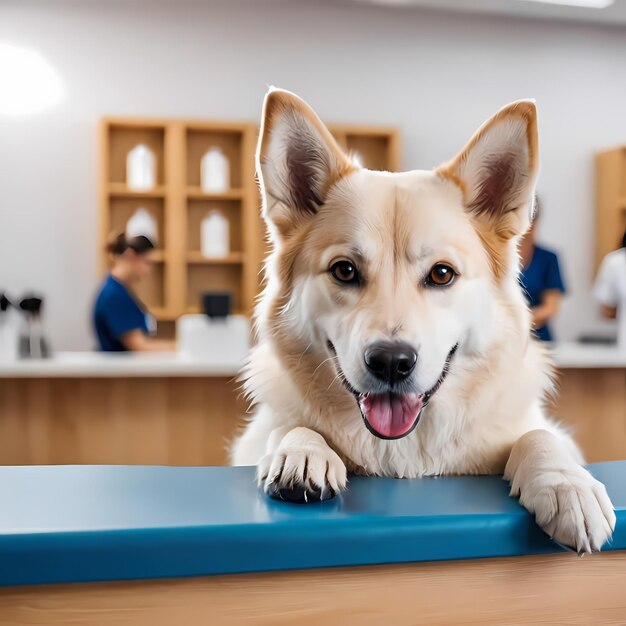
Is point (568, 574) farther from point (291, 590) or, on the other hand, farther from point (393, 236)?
point (393, 236)

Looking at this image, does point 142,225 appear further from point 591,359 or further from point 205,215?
point 591,359

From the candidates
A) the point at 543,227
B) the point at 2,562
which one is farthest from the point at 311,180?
the point at 543,227

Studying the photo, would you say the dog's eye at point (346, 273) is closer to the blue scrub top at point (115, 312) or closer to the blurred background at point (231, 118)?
the blue scrub top at point (115, 312)

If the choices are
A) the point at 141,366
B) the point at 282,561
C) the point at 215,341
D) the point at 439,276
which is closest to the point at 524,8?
the point at 215,341

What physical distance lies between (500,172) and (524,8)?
505 centimetres

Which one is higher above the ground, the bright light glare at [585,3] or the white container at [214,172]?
the bright light glare at [585,3]

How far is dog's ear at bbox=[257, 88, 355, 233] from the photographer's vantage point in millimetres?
1114

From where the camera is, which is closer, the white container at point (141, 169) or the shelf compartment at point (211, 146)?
the white container at point (141, 169)

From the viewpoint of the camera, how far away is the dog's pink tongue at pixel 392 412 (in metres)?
0.99

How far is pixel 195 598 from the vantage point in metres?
0.72

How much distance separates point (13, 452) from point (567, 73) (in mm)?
5354

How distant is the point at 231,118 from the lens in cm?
535

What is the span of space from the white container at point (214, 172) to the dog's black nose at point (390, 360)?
4309mm

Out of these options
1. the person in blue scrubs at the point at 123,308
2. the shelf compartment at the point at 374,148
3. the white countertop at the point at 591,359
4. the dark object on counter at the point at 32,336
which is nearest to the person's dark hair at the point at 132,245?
the person in blue scrubs at the point at 123,308
